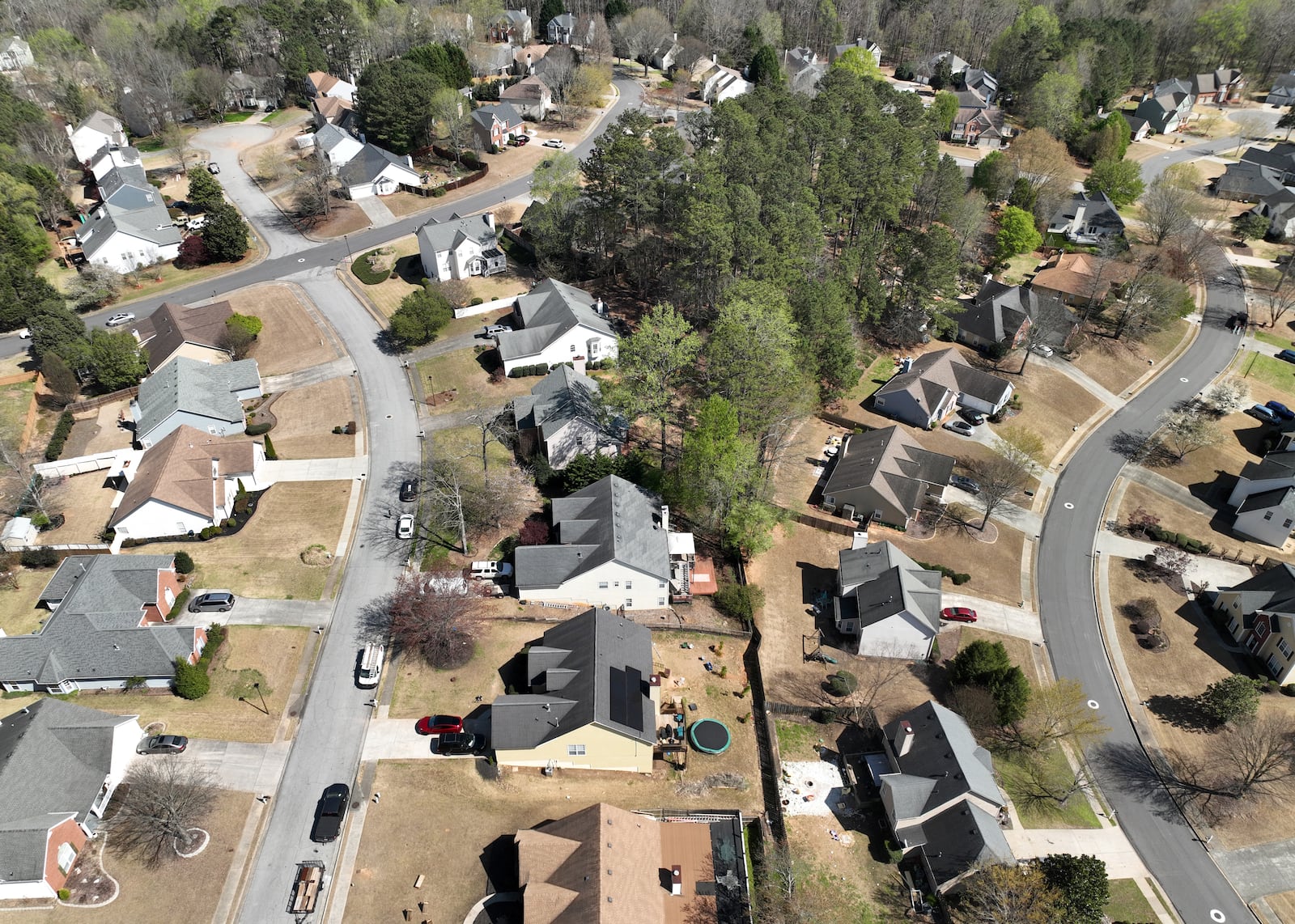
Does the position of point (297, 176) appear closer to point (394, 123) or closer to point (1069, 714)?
point (394, 123)

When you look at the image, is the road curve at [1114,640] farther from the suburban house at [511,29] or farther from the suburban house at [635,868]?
the suburban house at [511,29]

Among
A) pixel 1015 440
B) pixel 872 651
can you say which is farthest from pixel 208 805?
pixel 1015 440

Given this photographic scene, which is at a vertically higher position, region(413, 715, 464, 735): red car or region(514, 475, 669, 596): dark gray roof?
region(514, 475, 669, 596): dark gray roof

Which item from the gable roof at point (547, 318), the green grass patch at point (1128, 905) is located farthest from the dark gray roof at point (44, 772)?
the green grass patch at point (1128, 905)

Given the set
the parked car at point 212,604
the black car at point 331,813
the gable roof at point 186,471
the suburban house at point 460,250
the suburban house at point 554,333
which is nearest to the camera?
the black car at point 331,813

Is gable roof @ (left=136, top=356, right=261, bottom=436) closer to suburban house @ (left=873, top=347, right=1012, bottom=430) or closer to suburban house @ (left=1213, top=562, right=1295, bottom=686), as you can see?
suburban house @ (left=873, top=347, right=1012, bottom=430)

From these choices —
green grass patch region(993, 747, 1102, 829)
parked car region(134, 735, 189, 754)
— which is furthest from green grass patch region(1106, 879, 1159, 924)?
parked car region(134, 735, 189, 754)
